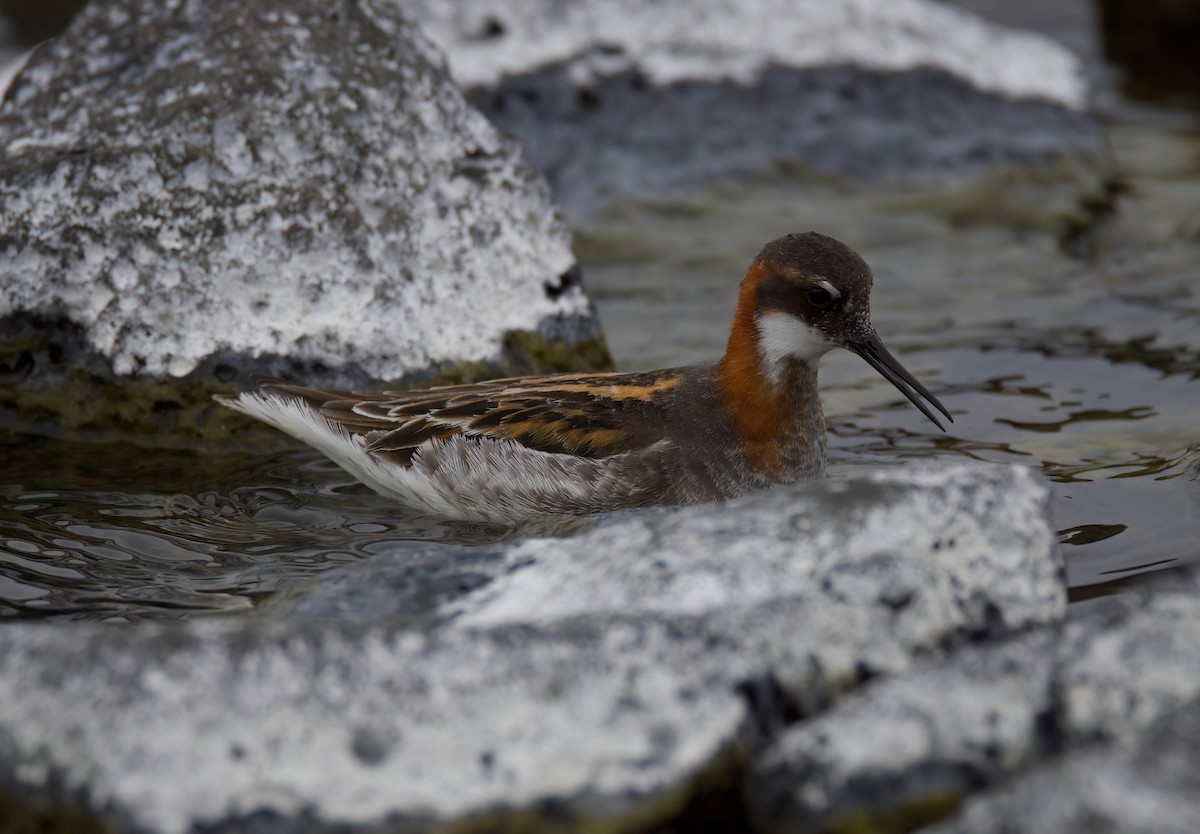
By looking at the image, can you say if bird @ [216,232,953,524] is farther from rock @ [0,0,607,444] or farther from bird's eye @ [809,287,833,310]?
rock @ [0,0,607,444]

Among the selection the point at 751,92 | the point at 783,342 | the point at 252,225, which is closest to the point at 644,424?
the point at 783,342

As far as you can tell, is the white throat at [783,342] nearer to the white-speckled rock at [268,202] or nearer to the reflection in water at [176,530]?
the reflection in water at [176,530]

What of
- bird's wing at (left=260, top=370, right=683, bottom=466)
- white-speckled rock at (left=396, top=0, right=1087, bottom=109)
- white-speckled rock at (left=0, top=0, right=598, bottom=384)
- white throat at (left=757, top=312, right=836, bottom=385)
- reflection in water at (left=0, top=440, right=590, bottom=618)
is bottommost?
reflection in water at (left=0, top=440, right=590, bottom=618)

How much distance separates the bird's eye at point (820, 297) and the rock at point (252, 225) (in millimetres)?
1600

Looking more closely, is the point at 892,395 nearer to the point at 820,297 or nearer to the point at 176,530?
the point at 820,297

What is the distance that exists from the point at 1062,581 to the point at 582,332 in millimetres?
3380

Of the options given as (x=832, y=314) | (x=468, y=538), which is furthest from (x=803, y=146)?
(x=468, y=538)

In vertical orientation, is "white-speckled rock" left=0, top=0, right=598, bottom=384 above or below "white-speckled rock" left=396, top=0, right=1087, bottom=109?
below

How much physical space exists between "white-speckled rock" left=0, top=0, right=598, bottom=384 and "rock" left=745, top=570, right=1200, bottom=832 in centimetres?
368

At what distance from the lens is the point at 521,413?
5734 millimetres

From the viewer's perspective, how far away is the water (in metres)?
5.25

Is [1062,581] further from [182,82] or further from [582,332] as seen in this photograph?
A: [182,82]

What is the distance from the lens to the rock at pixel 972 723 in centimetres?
314

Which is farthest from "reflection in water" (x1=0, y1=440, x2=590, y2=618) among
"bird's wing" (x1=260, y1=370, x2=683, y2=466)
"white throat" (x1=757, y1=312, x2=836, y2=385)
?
"white throat" (x1=757, y1=312, x2=836, y2=385)
